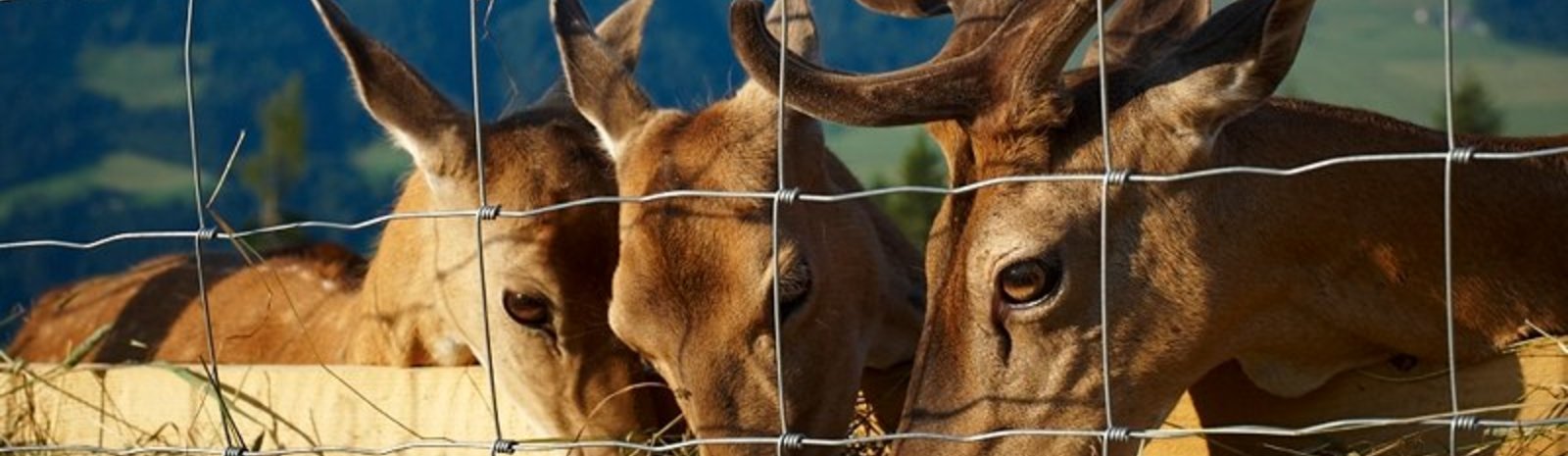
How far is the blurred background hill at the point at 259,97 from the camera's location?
60.4 ft

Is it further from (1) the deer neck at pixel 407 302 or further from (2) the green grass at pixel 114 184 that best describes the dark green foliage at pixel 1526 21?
(1) the deer neck at pixel 407 302

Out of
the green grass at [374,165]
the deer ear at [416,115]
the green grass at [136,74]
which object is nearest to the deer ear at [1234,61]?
the deer ear at [416,115]

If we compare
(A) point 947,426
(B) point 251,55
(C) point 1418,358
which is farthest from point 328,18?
(B) point 251,55

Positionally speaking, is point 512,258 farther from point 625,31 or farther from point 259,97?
point 259,97

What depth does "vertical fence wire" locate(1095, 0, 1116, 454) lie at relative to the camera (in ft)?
13.0

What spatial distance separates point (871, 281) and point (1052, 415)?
40.9 inches

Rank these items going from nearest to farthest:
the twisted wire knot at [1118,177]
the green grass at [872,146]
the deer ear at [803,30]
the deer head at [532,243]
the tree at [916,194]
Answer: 1. the twisted wire knot at [1118,177]
2. the deer ear at [803,30]
3. the deer head at [532,243]
4. the tree at [916,194]
5. the green grass at [872,146]

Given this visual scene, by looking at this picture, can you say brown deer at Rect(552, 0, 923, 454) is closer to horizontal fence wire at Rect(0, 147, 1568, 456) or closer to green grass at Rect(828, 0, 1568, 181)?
horizontal fence wire at Rect(0, 147, 1568, 456)

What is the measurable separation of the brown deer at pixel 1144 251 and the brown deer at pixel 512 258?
1.19 meters

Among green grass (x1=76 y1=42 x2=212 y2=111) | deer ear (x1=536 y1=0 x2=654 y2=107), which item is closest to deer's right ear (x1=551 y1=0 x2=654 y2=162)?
deer ear (x1=536 y1=0 x2=654 y2=107)

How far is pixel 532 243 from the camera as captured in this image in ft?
18.2

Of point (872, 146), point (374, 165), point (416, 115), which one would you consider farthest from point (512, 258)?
point (374, 165)

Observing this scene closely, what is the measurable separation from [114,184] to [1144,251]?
18.0m

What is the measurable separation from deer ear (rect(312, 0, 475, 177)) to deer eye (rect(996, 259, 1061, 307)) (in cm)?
187
